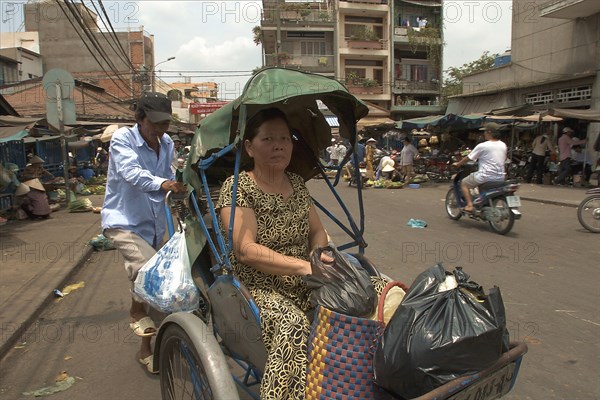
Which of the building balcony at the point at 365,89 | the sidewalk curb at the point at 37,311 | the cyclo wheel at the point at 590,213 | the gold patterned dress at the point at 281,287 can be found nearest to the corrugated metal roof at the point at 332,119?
the gold patterned dress at the point at 281,287

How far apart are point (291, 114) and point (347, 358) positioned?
159 cm

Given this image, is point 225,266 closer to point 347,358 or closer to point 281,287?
point 281,287

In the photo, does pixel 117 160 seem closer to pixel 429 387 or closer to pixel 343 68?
pixel 429 387

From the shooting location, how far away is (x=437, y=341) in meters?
1.49

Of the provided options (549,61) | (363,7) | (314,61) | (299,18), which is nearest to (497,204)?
(549,61)

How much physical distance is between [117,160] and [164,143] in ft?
1.44

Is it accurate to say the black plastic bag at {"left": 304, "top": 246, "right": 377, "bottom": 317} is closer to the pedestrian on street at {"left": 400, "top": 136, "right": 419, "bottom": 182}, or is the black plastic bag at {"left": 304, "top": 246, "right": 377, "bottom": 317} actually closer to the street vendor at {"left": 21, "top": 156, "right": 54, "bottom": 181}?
the street vendor at {"left": 21, "top": 156, "right": 54, "bottom": 181}

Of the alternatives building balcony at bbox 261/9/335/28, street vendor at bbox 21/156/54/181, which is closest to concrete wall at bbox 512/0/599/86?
street vendor at bbox 21/156/54/181

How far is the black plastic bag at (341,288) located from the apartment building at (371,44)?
36.7m

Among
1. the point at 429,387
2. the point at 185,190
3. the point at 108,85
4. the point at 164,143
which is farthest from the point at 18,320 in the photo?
the point at 108,85

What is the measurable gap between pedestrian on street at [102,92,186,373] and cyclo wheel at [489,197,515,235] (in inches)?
237

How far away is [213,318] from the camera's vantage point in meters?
2.50

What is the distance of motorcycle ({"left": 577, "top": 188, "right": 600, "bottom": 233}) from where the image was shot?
7.56 meters

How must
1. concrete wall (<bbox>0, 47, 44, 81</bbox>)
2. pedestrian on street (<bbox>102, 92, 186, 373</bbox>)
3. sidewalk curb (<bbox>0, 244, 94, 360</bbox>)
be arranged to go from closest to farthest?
pedestrian on street (<bbox>102, 92, 186, 373</bbox>), sidewalk curb (<bbox>0, 244, 94, 360</bbox>), concrete wall (<bbox>0, 47, 44, 81</bbox>)
